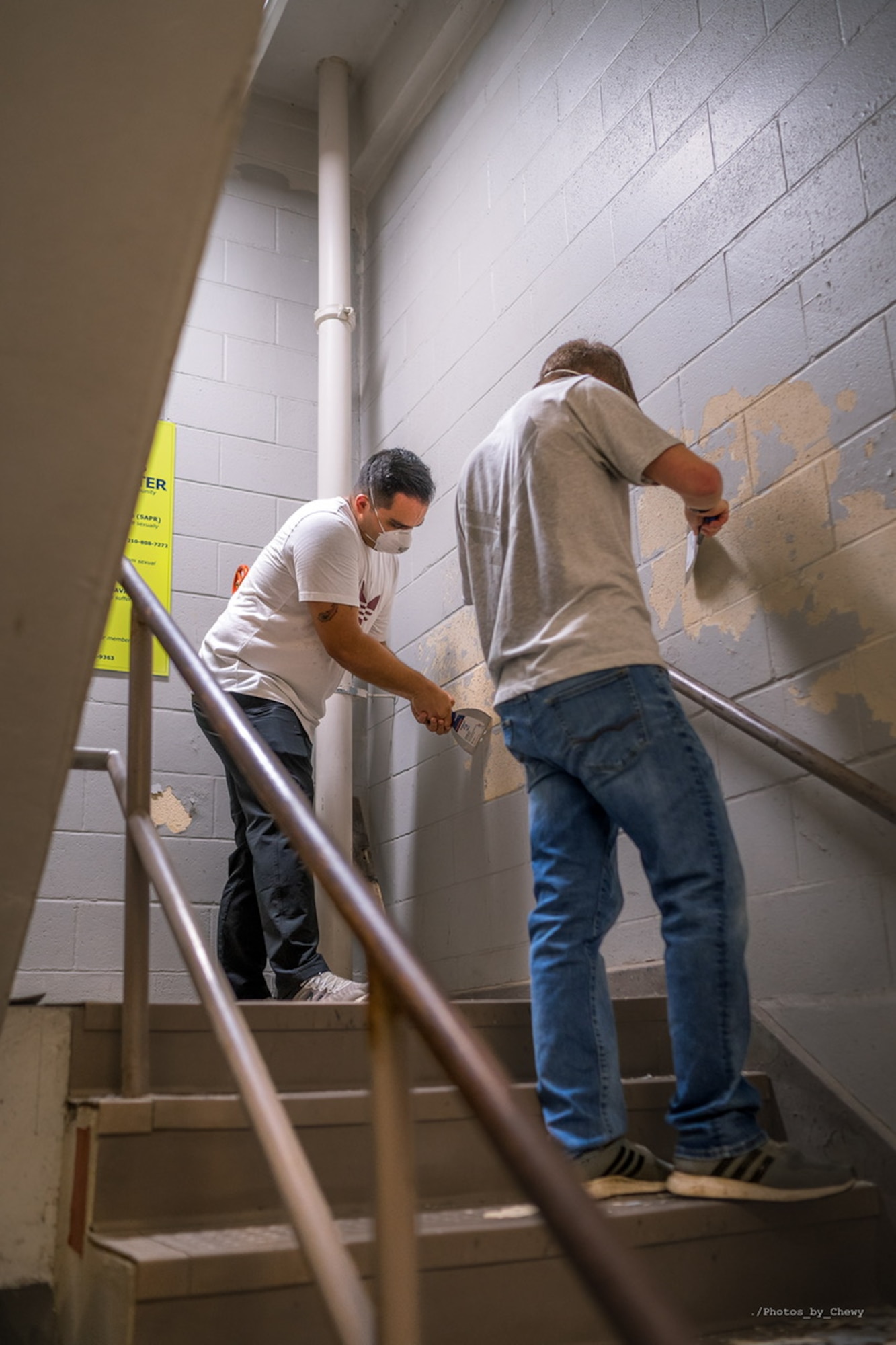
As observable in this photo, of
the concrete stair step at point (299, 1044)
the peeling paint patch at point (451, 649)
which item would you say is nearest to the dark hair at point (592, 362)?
the concrete stair step at point (299, 1044)

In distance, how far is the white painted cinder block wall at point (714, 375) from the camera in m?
2.13

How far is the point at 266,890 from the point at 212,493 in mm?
1861

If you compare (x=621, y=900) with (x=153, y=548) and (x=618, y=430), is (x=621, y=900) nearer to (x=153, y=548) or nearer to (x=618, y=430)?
(x=618, y=430)

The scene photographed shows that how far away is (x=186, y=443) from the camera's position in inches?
160

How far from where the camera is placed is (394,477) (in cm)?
296

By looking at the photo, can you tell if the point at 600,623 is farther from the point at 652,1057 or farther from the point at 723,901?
the point at 652,1057

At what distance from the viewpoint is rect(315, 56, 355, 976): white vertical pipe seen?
3.69 m

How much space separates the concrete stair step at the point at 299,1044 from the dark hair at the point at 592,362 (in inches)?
45.4

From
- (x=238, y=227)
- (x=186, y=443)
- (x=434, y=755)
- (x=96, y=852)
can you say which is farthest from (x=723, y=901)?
(x=238, y=227)

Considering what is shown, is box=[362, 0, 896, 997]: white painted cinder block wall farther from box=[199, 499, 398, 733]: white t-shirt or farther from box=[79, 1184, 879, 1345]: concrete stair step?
box=[199, 499, 398, 733]: white t-shirt

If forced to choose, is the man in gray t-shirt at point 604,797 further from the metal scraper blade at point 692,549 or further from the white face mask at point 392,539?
the white face mask at point 392,539

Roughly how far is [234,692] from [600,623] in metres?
1.41

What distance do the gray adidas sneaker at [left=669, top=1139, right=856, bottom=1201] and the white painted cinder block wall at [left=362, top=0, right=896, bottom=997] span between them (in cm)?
46

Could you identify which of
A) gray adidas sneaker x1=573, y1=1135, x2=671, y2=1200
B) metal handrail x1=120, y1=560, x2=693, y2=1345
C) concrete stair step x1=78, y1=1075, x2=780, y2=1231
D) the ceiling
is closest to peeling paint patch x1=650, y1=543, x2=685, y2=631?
concrete stair step x1=78, y1=1075, x2=780, y2=1231
